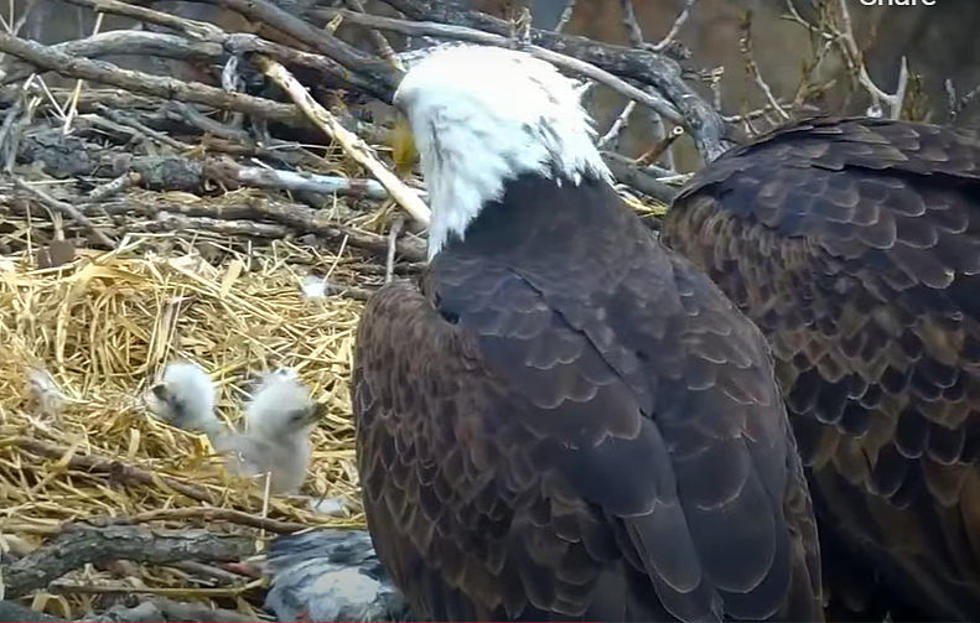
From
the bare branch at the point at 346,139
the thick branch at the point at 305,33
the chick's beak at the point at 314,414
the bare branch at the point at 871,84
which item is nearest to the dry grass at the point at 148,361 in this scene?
the chick's beak at the point at 314,414

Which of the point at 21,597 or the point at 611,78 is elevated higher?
the point at 611,78

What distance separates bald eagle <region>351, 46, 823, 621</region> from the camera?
7.98 ft

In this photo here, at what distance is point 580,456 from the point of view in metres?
2.47

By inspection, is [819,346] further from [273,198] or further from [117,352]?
[273,198]

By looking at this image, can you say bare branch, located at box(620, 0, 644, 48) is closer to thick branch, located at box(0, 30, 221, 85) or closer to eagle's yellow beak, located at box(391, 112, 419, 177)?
thick branch, located at box(0, 30, 221, 85)

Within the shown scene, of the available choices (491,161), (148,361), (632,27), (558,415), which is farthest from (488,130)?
(632,27)

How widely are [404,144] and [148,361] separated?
100 cm

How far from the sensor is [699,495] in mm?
2459

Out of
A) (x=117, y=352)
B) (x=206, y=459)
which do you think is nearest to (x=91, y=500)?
(x=206, y=459)

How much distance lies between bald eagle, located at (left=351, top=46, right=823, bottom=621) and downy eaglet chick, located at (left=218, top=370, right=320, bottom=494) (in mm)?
680

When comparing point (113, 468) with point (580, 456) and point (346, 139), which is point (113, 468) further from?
point (346, 139)

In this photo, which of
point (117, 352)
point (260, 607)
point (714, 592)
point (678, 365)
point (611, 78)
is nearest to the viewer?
point (714, 592)

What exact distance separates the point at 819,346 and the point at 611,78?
1.31m

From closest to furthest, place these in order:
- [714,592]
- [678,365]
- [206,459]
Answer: [714,592] → [678,365] → [206,459]
